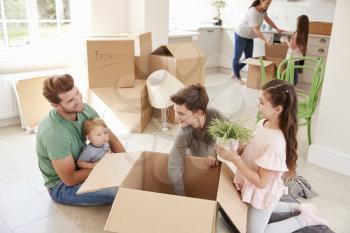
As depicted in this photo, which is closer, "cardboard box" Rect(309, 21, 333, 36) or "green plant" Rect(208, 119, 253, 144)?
"green plant" Rect(208, 119, 253, 144)

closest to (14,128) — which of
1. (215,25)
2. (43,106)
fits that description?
(43,106)

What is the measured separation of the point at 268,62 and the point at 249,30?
2.34 feet

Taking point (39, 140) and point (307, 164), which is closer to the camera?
point (39, 140)

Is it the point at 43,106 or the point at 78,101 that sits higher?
the point at 78,101

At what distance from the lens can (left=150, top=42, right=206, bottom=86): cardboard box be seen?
11.5 feet

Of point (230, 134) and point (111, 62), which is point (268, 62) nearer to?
point (111, 62)

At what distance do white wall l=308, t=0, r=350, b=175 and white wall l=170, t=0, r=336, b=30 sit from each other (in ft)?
10.1

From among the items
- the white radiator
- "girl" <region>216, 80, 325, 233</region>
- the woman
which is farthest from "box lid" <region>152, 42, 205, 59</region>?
"girl" <region>216, 80, 325, 233</region>

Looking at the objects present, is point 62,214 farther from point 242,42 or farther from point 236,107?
point 242,42

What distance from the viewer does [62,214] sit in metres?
2.08

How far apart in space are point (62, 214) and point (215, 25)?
5043 millimetres

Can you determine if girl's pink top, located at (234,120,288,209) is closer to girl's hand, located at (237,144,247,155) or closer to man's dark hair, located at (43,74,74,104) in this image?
girl's hand, located at (237,144,247,155)

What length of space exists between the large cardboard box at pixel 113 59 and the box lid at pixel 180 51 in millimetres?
298

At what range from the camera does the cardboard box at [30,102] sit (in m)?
3.35
